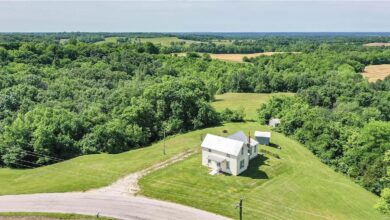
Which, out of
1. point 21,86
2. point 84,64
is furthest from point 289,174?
point 84,64

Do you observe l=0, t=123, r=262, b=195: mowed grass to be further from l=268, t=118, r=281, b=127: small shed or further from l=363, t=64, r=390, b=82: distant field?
l=363, t=64, r=390, b=82: distant field

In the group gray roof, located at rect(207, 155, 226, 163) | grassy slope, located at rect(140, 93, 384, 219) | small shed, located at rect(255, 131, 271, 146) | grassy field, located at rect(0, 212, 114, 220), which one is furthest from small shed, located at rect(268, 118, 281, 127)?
grassy field, located at rect(0, 212, 114, 220)

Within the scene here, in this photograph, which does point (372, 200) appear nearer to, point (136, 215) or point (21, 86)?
point (136, 215)

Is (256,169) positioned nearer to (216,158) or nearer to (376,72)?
(216,158)

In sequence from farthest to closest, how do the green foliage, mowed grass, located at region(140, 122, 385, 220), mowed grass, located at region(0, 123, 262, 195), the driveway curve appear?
the green foliage, mowed grass, located at region(0, 123, 262, 195), mowed grass, located at region(140, 122, 385, 220), the driveway curve

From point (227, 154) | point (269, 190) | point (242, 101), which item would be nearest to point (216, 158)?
point (227, 154)

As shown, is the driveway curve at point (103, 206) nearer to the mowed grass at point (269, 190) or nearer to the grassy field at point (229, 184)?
the grassy field at point (229, 184)

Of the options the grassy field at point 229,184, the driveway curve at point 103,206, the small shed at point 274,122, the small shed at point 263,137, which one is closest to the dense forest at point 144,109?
the small shed at point 274,122
